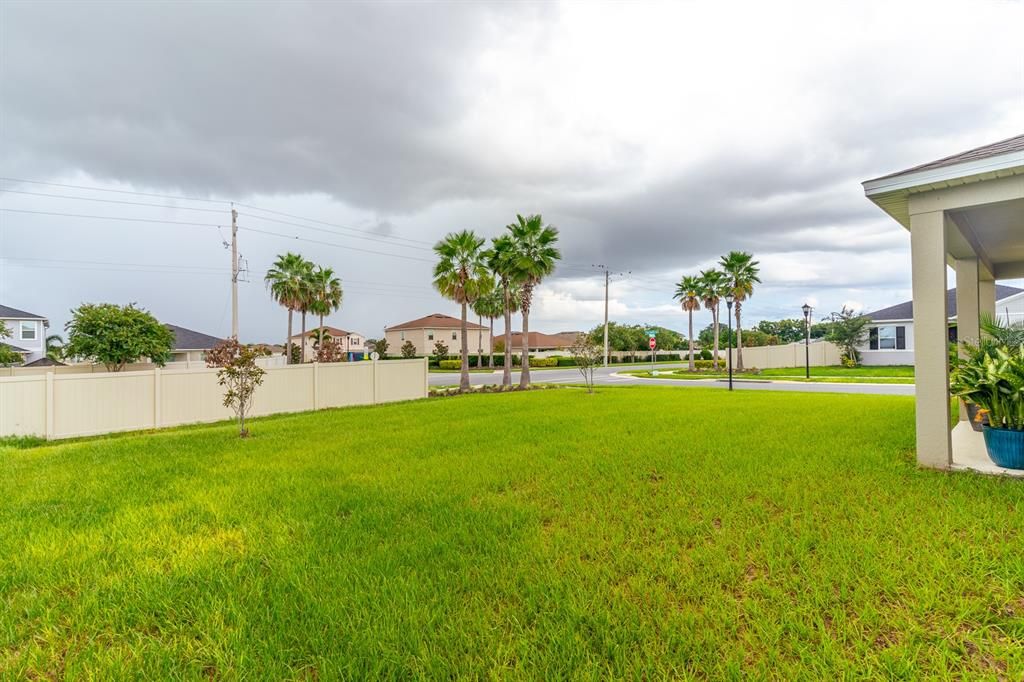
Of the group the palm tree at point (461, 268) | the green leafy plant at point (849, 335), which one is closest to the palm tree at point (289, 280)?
the palm tree at point (461, 268)

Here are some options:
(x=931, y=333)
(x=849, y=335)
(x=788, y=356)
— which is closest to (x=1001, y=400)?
(x=931, y=333)

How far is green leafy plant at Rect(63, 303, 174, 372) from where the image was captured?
19391mm

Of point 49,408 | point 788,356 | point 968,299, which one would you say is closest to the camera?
point 968,299

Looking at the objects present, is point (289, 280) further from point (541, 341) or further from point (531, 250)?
point (541, 341)

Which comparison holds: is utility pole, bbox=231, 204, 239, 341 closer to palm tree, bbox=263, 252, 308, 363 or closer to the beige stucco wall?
palm tree, bbox=263, 252, 308, 363

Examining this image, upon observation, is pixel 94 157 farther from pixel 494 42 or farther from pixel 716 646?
pixel 716 646

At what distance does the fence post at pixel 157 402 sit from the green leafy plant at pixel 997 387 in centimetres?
1608

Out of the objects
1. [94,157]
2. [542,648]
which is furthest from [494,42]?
[94,157]

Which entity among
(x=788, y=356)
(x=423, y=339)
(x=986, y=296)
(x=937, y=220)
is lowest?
(x=788, y=356)

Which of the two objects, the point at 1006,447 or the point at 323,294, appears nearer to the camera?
the point at 1006,447

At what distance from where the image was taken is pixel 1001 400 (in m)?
5.22

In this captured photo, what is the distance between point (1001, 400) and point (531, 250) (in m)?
18.0

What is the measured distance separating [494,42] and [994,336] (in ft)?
35.2

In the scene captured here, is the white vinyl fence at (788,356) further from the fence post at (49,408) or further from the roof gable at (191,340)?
the roof gable at (191,340)
